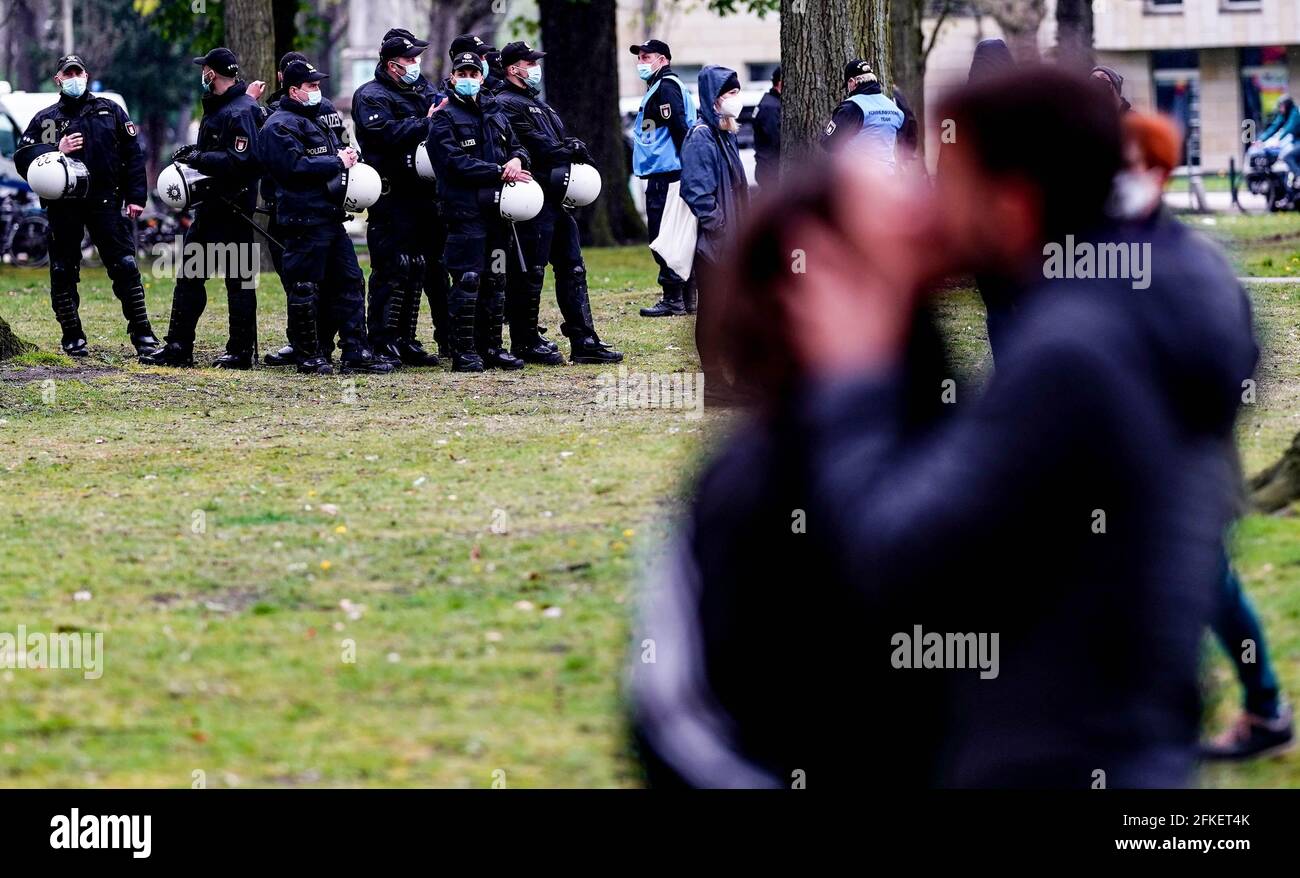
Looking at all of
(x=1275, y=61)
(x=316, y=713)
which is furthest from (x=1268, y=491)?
(x=1275, y=61)

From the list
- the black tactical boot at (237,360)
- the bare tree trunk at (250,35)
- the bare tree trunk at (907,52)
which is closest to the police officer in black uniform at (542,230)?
the black tactical boot at (237,360)

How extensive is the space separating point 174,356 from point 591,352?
9.19 feet

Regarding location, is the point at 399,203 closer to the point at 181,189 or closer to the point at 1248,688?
the point at 181,189

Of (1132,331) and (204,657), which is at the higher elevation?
(1132,331)

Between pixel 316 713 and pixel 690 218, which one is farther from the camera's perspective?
pixel 690 218

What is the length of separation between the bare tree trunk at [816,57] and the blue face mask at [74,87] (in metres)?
4.74

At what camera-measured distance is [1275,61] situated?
59844 mm

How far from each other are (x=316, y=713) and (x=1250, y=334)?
318 centimetres

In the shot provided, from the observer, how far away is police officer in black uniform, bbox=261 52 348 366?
1282cm

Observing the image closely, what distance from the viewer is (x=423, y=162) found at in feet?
42.1

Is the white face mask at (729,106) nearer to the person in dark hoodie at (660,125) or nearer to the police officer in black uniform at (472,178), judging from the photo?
the police officer in black uniform at (472,178)

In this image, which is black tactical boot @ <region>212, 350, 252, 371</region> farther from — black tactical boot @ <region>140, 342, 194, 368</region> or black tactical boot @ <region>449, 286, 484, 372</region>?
black tactical boot @ <region>449, 286, 484, 372</region>
